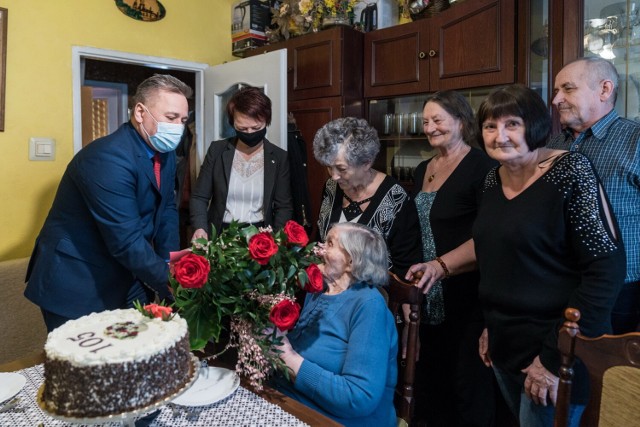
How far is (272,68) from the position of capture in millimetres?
2883

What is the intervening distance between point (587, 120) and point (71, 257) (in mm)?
1749

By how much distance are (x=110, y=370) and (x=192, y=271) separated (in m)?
0.27

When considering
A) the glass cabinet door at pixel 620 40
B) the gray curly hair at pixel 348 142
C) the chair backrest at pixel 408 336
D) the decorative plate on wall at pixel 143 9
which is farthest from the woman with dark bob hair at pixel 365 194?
the decorative plate on wall at pixel 143 9

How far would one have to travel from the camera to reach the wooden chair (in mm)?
857

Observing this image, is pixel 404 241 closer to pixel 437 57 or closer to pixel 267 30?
pixel 437 57

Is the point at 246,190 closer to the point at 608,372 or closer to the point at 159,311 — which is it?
the point at 159,311

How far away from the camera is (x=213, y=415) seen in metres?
1.04

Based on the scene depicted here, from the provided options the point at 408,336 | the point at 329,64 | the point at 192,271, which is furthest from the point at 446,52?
the point at 192,271

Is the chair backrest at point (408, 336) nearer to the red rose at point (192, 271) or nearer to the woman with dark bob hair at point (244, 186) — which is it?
the red rose at point (192, 271)

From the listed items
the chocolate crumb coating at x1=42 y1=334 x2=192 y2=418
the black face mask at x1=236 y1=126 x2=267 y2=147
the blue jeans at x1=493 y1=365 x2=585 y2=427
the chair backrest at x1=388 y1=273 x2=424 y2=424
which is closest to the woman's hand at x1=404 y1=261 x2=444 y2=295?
the chair backrest at x1=388 y1=273 x2=424 y2=424

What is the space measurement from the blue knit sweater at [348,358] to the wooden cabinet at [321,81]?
60.2 inches

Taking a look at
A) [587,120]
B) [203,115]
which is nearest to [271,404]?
[587,120]

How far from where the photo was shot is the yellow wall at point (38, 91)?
2.64 meters

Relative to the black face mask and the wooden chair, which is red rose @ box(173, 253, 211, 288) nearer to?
the wooden chair
